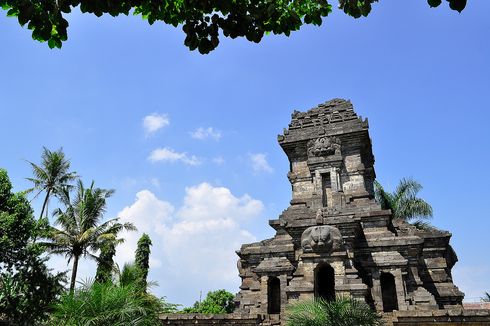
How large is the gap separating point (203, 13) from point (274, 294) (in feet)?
51.2

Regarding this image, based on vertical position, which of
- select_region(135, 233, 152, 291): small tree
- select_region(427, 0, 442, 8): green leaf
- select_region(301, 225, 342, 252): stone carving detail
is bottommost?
select_region(427, 0, 442, 8): green leaf

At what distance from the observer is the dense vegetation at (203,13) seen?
14.5ft

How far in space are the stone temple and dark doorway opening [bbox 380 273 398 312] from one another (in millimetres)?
41

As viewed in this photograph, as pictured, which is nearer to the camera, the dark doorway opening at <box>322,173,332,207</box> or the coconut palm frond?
the dark doorway opening at <box>322,173,332,207</box>

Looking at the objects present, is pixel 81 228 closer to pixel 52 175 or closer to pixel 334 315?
pixel 52 175

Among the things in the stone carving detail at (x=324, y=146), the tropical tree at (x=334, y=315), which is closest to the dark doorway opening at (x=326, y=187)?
the stone carving detail at (x=324, y=146)

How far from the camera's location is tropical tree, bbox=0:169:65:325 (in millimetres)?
20969

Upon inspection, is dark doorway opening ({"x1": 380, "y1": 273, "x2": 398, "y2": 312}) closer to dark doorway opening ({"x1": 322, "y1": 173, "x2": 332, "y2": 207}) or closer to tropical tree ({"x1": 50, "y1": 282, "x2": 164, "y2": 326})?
dark doorway opening ({"x1": 322, "y1": 173, "x2": 332, "y2": 207})

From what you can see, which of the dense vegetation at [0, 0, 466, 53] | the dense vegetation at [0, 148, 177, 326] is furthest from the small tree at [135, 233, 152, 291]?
the dense vegetation at [0, 0, 466, 53]

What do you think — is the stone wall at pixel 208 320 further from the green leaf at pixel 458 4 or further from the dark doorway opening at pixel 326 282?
the green leaf at pixel 458 4

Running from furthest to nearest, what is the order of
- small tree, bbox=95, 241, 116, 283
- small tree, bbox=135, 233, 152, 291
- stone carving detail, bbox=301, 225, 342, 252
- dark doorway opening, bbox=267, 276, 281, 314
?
small tree, bbox=135, 233, 152, 291 → small tree, bbox=95, 241, 116, 283 → dark doorway opening, bbox=267, 276, 281, 314 → stone carving detail, bbox=301, 225, 342, 252

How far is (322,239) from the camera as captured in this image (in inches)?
Result: 637

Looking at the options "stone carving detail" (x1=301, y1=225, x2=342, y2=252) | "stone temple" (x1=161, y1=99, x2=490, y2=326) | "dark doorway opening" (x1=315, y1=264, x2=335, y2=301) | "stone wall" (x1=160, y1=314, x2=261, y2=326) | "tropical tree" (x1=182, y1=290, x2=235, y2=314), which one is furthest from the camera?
"tropical tree" (x1=182, y1=290, x2=235, y2=314)

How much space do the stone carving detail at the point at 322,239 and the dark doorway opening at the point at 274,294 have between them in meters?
2.93
